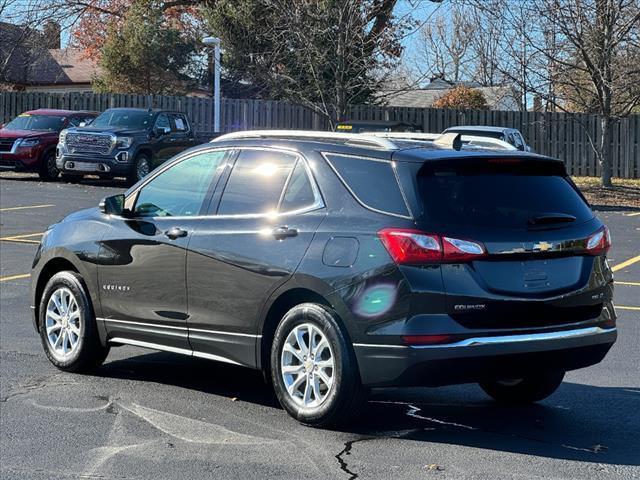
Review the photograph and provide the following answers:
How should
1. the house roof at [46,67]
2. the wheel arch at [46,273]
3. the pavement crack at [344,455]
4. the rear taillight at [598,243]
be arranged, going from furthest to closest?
the house roof at [46,67], the wheel arch at [46,273], the rear taillight at [598,243], the pavement crack at [344,455]

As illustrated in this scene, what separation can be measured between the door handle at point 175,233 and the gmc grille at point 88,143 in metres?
19.3

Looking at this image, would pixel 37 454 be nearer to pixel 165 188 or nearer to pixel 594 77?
pixel 165 188

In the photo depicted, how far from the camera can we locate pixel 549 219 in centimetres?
641

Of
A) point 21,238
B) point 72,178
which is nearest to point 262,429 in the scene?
point 21,238

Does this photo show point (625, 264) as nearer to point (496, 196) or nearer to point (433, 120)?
point (496, 196)

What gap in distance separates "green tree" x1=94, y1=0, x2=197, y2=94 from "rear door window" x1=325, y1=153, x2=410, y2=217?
35799 millimetres

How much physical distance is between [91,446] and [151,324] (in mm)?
1483

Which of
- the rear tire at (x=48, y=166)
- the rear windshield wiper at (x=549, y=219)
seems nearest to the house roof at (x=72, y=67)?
the rear tire at (x=48, y=166)

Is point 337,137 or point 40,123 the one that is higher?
point 40,123

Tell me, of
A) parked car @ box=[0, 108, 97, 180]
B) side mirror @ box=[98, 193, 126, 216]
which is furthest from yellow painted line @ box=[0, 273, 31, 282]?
parked car @ box=[0, 108, 97, 180]

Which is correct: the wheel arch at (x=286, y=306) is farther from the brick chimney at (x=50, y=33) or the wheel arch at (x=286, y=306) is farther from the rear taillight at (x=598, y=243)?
the brick chimney at (x=50, y=33)

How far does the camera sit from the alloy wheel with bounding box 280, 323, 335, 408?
6.36m

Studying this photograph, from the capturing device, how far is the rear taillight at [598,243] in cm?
652

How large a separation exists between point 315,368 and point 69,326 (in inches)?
96.0
